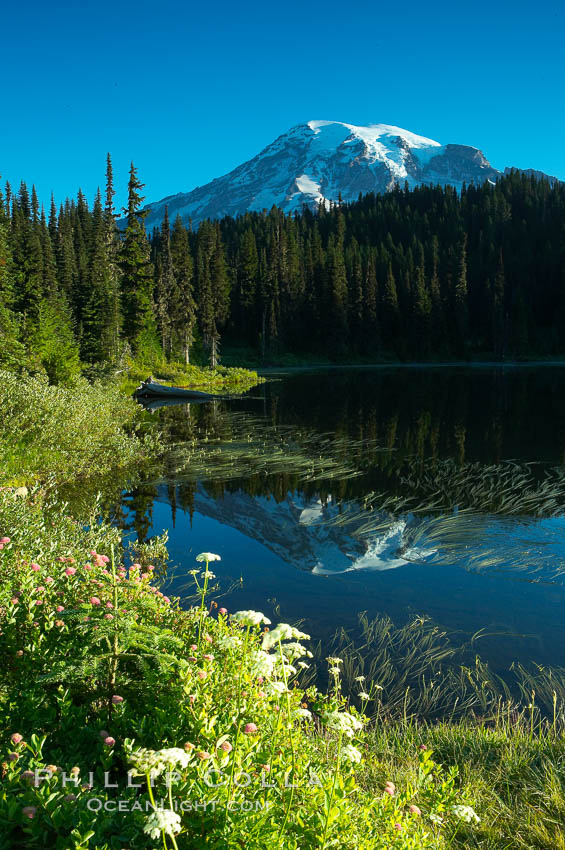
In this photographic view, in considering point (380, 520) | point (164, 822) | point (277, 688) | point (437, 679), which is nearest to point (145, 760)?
point (164, 822)

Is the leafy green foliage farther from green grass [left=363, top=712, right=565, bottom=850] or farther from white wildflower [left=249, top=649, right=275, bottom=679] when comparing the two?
green grass [left=363, top=712, right=565, bottom=850]

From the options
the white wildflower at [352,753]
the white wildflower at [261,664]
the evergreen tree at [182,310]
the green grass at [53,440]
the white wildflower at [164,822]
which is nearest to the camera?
the white wildflower at [164,822]

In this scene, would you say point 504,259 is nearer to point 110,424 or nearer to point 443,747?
point 110,424

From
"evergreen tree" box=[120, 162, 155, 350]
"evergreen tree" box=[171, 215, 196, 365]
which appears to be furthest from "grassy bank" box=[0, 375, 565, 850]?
"evergreen tree" box=[171, 215, 196, 365]

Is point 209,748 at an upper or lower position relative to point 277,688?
lower

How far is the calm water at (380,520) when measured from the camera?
7633 millimetres

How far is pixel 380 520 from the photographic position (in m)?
11.6

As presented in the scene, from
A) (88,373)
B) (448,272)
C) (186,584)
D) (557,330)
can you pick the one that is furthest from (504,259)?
(186,584)

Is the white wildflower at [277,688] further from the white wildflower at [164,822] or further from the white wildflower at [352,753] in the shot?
the white wildflower at [164,822]

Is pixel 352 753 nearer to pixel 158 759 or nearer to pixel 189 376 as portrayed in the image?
pixel 158 759

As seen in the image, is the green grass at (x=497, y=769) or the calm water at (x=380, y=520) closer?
the green grass at (x=497, y=769)

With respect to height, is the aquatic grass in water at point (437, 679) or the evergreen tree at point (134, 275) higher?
the evergreen tree at point (134, 275)

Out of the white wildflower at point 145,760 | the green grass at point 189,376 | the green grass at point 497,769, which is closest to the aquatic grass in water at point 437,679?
→ the green grass at point 497,769

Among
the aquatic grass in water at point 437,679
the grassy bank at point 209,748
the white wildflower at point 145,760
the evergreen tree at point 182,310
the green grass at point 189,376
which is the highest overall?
the evergreen tree at point 182,310
